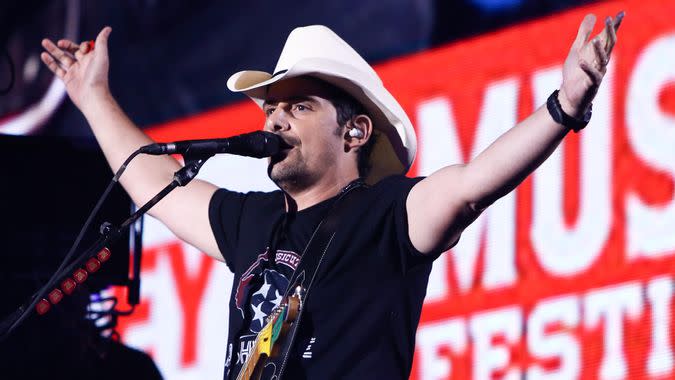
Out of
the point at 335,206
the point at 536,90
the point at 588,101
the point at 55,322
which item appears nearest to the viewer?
the point at 588,101

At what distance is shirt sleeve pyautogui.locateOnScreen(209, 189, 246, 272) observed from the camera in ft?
9.55

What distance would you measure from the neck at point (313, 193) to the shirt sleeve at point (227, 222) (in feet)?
0.58

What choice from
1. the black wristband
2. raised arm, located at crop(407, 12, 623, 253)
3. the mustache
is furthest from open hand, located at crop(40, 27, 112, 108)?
the black wristband

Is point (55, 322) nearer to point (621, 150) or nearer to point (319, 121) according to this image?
point (319, 121)

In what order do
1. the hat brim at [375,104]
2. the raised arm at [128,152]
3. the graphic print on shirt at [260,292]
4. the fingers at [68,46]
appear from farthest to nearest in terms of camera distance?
the fingers at [68,46] → the raised arm at [128,152] → the hat brim at [375,104] → the graphic print on shirt at [260,292]

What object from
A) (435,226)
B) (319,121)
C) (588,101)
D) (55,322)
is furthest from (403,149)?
(55,322)

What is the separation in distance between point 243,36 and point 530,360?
7.39 feet

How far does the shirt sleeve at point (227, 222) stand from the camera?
2.91 metres

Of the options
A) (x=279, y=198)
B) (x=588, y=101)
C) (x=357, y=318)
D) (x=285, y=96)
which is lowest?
(x=357, y=318)

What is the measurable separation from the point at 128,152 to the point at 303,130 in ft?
1.79

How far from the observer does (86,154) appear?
321cm

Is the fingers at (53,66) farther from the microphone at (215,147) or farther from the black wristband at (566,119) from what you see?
the black wristband at (566,119)

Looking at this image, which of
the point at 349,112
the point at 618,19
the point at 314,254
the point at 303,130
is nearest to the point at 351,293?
the point at 314,254

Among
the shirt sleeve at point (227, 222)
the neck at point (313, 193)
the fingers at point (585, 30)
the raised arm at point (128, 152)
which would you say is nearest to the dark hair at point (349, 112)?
the neck at point (313, 193)
